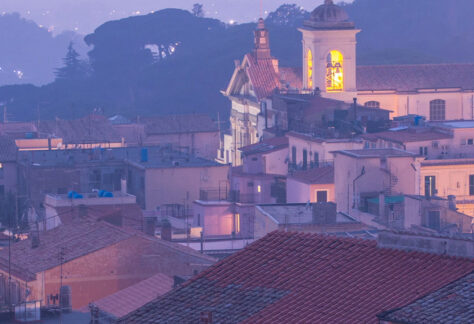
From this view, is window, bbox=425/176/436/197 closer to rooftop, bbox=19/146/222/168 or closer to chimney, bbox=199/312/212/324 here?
rooftop, bbox=19/146/222/168

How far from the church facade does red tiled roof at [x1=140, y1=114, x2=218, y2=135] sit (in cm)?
385

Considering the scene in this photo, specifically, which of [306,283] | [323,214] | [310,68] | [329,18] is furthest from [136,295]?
[310,68]

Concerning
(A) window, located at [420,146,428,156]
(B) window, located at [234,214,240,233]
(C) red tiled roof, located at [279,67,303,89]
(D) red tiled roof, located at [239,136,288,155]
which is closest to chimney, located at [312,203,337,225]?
(B) window, located at [234,214,240,233]

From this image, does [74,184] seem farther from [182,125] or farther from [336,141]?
[182,125]

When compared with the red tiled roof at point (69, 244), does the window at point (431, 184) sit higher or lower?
lower

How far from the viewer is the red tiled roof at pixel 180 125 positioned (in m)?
70.0

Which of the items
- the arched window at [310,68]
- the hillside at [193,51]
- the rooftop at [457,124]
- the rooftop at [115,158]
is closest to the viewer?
the rooftop at [457,124]

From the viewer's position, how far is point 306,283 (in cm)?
1353

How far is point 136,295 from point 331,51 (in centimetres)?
3973

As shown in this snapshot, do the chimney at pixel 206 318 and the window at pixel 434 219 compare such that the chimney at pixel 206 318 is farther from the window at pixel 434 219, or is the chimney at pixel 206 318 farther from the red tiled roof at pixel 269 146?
the red tiled roof at pixel 269 146

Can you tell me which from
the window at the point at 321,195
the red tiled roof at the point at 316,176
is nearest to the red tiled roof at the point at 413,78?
the red tiled roof at the point at 316,176

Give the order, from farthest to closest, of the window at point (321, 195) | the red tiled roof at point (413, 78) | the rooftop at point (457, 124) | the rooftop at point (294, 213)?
the red tiled roof at point (413, 78)
the rooftop at point (457, 124)
the window at point (321, 195)
the rooftop at point (294, 213)

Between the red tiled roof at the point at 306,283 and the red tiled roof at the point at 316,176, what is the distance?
99.5ft

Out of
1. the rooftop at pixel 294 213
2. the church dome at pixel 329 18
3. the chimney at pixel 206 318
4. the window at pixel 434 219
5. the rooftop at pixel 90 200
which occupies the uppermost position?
the church dome at pixel 329 18
